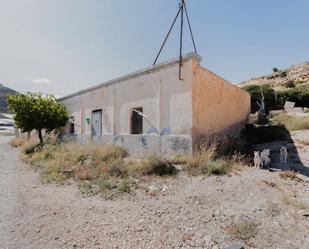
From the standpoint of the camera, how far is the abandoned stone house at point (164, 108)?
851 cm

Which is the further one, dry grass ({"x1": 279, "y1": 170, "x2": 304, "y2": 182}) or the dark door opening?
the dark door opening

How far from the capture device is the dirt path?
3297mm

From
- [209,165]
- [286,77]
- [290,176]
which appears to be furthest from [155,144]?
[286,77]

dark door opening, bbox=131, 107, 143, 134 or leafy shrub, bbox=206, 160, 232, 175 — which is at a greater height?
dark door opening, bbox=131, 107, 143, 134

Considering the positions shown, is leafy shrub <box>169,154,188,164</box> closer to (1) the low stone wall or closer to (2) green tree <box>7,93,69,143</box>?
(1) the low stone wall

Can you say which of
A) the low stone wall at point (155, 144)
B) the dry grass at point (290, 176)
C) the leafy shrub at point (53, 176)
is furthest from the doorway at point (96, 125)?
the dry grass at point (290, 176)

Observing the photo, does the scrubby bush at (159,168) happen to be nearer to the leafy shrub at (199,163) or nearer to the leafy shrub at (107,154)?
the leafy shrub at (199,163)

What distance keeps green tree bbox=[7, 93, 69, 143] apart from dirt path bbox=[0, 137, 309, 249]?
8.43 meters

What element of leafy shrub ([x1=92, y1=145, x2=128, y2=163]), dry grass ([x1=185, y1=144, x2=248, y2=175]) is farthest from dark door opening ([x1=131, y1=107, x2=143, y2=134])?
dry grass ([x1=185, y1=144, x2=248, y2=175])

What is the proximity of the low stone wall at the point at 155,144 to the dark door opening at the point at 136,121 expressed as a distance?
0.42m

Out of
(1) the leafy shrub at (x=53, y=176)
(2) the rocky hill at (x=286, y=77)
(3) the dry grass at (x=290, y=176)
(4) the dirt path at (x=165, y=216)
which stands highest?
(2) the rocky hill at (x=286, y=77)

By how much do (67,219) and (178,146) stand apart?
5.17 m

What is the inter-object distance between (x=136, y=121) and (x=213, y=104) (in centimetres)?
363

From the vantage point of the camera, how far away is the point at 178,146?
8.50 meters
